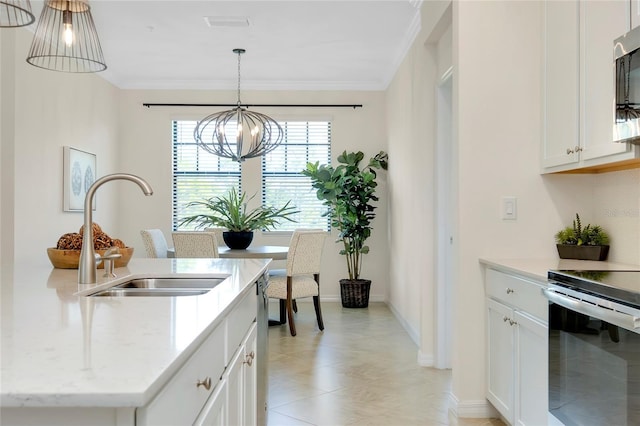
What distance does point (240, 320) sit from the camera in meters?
1.70

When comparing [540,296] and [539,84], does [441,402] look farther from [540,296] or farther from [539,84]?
[539,84]

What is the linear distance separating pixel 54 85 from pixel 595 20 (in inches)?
188

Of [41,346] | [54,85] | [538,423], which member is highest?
[54,85]

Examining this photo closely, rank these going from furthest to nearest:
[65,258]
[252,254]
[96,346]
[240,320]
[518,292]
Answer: [252,254]
[518,292]
[65,258]
[240,320]
[96,346]

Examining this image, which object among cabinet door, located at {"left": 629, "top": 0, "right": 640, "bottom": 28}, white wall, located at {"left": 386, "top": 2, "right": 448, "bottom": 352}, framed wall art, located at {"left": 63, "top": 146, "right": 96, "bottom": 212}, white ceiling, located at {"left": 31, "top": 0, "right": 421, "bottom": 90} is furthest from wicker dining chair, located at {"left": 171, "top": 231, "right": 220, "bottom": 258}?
cabinet door, located at {"left": 629, "top": 0, "right": 640, "bottom": 28}

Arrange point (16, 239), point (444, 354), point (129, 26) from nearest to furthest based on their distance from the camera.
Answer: point (444, 354), point (16, 239), point (129, 26)

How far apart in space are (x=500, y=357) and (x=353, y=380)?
127 cm

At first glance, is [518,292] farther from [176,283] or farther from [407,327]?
[407,327]

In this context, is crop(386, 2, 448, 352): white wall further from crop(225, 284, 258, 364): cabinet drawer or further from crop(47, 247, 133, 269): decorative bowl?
crop(47, 247, 133, 269): decorative bowl

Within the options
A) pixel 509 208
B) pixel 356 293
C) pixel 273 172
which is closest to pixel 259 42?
pixel 273 172

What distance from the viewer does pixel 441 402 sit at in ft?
10.5

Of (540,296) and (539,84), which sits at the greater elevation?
(539,84)

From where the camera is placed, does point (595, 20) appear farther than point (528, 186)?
No

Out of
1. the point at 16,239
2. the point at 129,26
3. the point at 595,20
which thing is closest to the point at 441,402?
the point at 595,20
